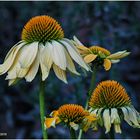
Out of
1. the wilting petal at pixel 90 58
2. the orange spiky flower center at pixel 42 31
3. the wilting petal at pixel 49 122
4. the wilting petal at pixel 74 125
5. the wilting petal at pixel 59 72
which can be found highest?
the orange spiky flower center at pixel 42 31

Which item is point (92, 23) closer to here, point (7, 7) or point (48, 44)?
point (7, 7)

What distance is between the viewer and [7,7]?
4121 mm

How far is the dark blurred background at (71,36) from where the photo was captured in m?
3.21

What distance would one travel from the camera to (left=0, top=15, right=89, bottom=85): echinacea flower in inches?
45.8

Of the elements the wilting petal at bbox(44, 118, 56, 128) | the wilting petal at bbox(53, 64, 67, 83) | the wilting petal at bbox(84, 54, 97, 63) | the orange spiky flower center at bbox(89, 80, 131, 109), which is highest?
the wilting petal at bbox(84, 54, 97, 63)

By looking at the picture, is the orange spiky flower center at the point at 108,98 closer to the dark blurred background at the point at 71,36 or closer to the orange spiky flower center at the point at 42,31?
the orange spiky flower center at the point at 42,31

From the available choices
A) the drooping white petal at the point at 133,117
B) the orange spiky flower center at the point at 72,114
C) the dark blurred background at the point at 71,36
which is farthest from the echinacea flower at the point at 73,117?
the dark blurred background at the point at 71,36

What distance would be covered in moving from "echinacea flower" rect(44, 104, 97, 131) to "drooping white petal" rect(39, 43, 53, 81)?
0.11 m

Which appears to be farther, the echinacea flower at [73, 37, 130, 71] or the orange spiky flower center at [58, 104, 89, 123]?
the echinacea flower at [73, 37, 130, 71]

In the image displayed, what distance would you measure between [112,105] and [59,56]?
0.67 feet

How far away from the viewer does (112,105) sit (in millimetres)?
1290

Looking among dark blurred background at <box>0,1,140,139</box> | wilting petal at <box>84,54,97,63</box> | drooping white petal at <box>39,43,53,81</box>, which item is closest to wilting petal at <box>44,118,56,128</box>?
drooping white petal at <box>39,43,53,81</box>

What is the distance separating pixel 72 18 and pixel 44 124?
8.22 ft

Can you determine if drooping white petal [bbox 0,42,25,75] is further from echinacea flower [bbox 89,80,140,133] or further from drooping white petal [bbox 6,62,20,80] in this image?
echinacea flower [bbox 89,80,140,133]
